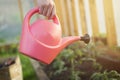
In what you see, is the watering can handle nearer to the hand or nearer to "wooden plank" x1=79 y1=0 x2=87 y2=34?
the hand

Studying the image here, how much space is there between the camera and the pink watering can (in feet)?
4.07

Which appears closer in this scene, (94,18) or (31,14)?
(31,14)

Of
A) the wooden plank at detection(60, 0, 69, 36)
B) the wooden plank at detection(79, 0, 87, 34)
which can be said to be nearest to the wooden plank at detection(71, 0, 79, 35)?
the wooden plank at detection(79, 0, 87, 34)

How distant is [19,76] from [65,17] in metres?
2.71

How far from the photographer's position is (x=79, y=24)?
4.02 metres

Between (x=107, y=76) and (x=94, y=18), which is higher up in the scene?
(x=94, y=18)

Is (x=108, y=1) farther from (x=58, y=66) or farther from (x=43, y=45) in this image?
(x=43, y=45)

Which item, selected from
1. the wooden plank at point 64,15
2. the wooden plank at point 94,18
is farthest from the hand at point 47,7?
the wooden plank at point 64,15

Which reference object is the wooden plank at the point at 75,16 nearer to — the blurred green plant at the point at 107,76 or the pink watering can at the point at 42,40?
the blurred green plant at the point at 107,76

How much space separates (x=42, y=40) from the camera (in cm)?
128

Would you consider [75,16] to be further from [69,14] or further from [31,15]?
[31,15]

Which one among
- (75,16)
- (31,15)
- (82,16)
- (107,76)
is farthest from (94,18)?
(31,15)

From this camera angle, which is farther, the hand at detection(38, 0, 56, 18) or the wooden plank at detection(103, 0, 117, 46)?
the wooden plank at detection(103, 0, 117, 46)

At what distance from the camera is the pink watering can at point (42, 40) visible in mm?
1239
